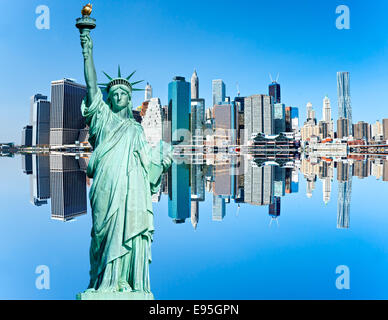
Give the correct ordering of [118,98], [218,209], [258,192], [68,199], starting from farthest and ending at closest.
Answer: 1. [258,192]
2. [68,199]
3. [218,209]
4. [118,98]

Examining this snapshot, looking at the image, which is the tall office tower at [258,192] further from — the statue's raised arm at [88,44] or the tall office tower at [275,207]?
the statue's raised arm at [88,44]

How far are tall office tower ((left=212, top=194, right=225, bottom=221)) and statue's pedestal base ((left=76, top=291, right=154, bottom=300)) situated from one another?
202 inches

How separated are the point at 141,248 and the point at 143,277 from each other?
32 cm

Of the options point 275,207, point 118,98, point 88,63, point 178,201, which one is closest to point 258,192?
point 275,207

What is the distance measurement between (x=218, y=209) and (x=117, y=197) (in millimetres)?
7059

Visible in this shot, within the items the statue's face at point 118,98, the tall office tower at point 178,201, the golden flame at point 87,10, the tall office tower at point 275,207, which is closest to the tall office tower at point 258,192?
the tall office tower at point 275,207

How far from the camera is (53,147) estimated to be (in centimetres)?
7981

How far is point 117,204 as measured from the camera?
3520mm

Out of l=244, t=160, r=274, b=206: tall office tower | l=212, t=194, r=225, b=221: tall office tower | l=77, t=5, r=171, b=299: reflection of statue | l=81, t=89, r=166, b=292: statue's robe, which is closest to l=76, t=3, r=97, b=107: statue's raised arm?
l=77, t=5, r=171, b=299: reflection of statue

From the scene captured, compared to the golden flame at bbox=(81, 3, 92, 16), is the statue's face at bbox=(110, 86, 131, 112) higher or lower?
lower

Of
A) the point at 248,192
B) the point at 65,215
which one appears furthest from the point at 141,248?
the point at 248,192

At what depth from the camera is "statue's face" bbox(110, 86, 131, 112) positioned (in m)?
3.84

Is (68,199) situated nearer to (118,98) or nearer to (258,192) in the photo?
(118,98)

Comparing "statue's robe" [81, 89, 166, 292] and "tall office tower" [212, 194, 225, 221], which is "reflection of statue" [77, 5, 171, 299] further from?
"tall office tower" [212, 194, 225, 221]
